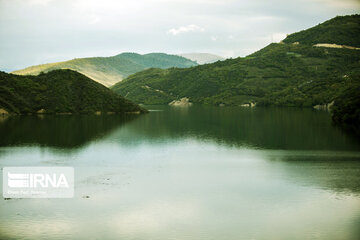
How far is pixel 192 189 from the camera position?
31.5 meters

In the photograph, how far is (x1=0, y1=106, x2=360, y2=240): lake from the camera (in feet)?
75.7

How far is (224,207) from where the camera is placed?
2694 cm

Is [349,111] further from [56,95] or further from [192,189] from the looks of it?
[56,95]

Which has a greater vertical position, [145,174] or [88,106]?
[88,106]

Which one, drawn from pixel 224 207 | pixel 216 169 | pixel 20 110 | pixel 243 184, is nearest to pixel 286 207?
pixel 224 207

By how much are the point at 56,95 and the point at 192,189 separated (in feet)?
267

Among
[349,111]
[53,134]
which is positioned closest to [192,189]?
[53,134]

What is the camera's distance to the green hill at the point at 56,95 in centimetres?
10188

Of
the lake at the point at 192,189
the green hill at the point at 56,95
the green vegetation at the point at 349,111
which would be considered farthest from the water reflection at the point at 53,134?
the green vegetation at the point at 349,111

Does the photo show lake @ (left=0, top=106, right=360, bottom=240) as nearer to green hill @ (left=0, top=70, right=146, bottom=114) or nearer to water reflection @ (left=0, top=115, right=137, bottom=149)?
water reflection @ (left=0, top=115, right=137, bottom=149)

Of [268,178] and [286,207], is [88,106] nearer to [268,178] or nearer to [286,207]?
[268,178]

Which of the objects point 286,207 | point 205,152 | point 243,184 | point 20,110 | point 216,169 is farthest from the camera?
point 20,110

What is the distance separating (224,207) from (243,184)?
6461mm

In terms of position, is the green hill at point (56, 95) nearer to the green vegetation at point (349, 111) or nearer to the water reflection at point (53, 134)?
the water reflection at point (53, 134)
